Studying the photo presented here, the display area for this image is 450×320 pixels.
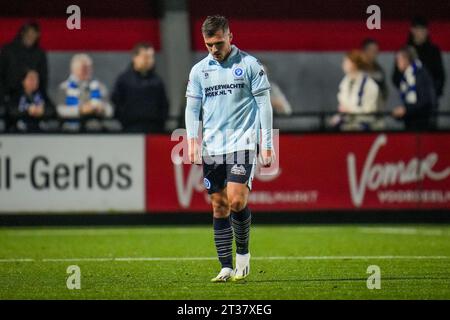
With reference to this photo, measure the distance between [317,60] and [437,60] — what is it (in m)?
3.94

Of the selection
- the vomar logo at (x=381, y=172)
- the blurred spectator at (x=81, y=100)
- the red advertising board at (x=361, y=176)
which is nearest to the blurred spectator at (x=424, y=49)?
the red advertising board at (x=361, y=176)

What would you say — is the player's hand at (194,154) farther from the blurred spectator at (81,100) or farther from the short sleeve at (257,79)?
the blurred spectator at (81,100)

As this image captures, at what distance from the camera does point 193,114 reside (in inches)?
373

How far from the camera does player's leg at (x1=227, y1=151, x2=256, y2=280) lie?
368 inches

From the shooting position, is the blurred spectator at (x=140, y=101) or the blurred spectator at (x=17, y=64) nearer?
the blurred spectator at (x=140, y=101)

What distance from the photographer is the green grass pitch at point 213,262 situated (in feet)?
28.9

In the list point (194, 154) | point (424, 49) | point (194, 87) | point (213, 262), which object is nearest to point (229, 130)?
point (194, 154)

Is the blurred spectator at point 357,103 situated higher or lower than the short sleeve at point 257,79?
lower

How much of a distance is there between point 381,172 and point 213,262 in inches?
237

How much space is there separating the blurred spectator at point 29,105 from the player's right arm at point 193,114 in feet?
24.2

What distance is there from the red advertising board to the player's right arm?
7181mm

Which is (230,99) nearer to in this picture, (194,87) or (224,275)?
(194,87)

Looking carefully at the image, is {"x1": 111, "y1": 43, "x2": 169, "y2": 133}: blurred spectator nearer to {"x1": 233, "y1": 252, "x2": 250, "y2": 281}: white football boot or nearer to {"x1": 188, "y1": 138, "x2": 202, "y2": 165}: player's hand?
{"x1": 188, "y1": 138, "x2": 202, "y2": 165}: player's hand
